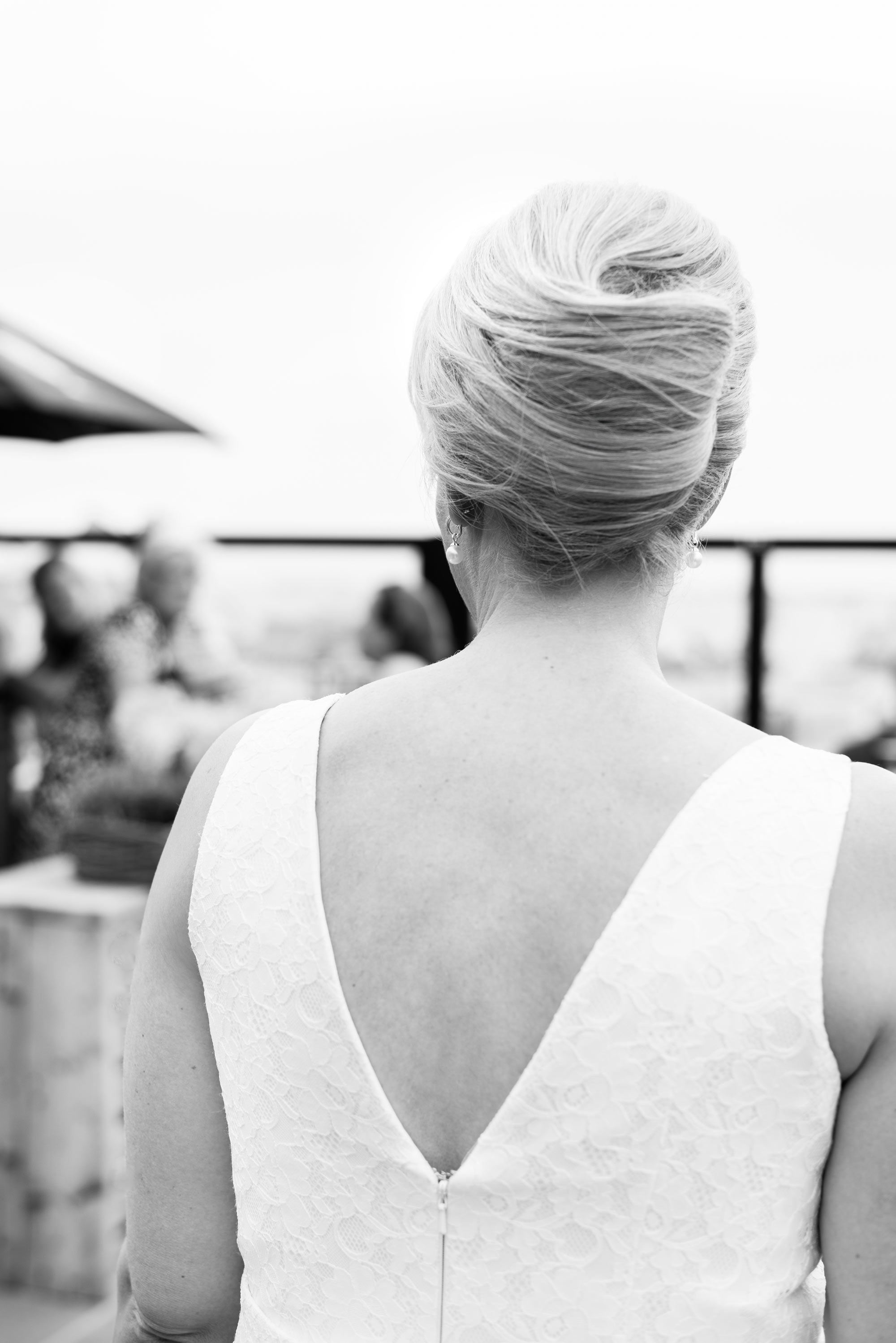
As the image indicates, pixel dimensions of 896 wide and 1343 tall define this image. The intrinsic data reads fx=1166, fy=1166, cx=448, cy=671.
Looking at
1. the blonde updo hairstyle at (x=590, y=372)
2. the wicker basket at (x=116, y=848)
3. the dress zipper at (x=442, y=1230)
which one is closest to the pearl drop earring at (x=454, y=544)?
the blonde updo hairstyle at (x=590, y=372)

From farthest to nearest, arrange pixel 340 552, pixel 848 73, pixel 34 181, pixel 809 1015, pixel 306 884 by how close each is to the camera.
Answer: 1. pixel 34 181
2. pixel 848 73
3. pixel 340 552
4. pixel 306 884
5. pixel 809 1015

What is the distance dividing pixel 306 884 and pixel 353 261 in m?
6.13

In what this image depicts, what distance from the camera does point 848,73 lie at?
5516mm

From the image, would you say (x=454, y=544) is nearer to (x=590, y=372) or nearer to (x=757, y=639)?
(x=590, y=372)

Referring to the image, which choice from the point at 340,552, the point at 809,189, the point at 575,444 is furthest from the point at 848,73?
the point at 575,444

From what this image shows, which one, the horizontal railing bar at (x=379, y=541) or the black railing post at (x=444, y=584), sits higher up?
the horizontal railing bar at (x=379, y=541)

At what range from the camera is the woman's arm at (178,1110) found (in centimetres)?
89

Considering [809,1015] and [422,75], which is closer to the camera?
[809,1015]

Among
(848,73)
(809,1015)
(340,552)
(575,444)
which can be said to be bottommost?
(340,552)

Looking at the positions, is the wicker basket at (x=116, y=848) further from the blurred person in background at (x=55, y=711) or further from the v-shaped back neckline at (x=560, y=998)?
the v-shaped back neckline at (x=560, y=998)

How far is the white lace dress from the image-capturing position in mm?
714

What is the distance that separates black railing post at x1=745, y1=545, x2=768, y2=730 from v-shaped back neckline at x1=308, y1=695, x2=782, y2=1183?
10.4ft

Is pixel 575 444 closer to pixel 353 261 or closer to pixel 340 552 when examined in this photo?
pixel 340 552

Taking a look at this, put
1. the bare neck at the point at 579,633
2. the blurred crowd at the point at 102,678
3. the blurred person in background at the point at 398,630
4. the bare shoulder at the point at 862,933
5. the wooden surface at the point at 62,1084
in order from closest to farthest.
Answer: the bare shoulder at the point at 862,933 < the bare neck at the point at 579,633 < the wooden surface at the point at 62,1084 < the blurred crowd at the point at 102,678 < the blurred person in background at the point at 398,630
